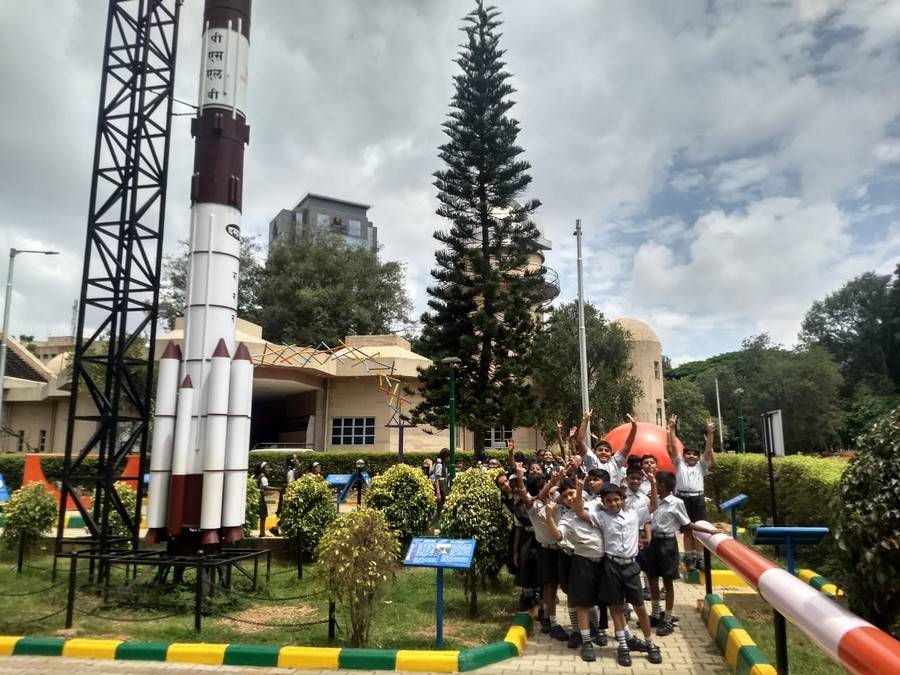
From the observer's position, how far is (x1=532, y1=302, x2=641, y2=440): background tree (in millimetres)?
31359

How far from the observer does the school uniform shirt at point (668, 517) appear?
21.6 ft

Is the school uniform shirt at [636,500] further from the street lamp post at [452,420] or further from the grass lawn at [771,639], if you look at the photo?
the street lamp post at [452,420]

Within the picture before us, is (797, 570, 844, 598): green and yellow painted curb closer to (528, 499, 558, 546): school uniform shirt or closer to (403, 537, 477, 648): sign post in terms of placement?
(528, 499, 558, 546): school uniform shirt

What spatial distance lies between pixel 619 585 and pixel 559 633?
1.11 metres

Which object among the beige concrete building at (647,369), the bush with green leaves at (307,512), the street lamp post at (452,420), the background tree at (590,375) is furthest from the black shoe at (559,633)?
the beige concrete building at (647,369)

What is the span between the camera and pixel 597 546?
581 cm

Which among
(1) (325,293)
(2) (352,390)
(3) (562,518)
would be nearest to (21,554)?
(3) (562,518)

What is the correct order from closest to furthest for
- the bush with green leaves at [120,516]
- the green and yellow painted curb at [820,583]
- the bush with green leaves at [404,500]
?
the green and yellow painted curb at [820,583] → the bush with green leaves at [404,500] → the bush with green leaves at [120,516]

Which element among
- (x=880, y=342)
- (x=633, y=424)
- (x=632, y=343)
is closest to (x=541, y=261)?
(x=632, y=343)

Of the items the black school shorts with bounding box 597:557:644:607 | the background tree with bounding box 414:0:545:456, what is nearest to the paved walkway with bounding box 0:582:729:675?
the black school shorts with bounding box 597:557:644:607

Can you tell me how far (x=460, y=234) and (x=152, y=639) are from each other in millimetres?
18551

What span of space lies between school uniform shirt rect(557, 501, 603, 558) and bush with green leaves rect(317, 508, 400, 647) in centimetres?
163

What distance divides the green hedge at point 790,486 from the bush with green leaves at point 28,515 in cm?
1131

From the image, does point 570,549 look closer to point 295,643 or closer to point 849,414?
point 295,643
